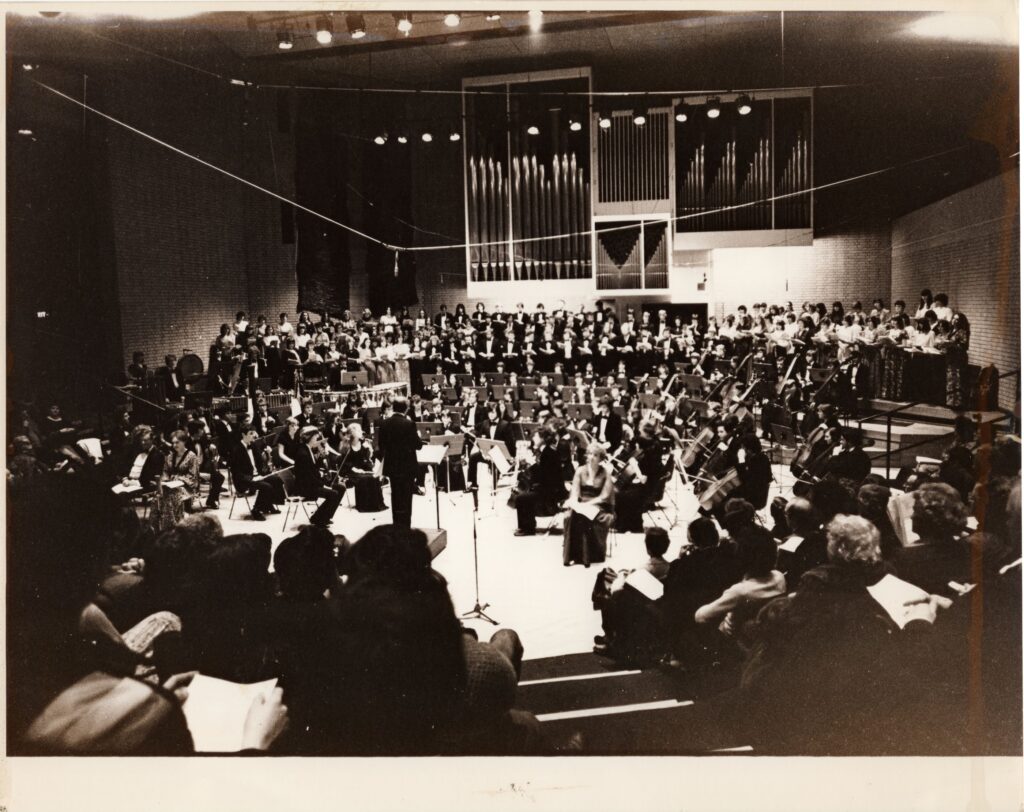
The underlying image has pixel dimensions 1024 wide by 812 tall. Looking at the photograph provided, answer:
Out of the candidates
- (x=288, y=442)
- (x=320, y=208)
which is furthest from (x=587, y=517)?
(x=320, y=208)

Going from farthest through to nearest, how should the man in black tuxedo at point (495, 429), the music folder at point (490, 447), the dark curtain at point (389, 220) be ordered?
the dark curtain at point (389, 220), the man in black tuxedo at point (495, 429), the music folder at point (490, 447)

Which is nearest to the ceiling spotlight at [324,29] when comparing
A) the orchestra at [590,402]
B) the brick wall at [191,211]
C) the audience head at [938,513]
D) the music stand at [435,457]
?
the brick wall at [191,211]

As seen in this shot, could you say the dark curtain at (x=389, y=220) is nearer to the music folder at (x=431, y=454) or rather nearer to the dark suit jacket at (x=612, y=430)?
the music folder at (x=431, y=454)

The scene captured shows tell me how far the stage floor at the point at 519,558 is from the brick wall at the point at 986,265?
4.72 ft

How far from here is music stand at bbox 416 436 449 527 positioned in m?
5.10

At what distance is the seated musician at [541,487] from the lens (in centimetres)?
498

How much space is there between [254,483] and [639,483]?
2747 millimetres

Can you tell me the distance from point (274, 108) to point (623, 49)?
2.58 metres

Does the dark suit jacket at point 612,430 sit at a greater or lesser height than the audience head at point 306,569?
greater

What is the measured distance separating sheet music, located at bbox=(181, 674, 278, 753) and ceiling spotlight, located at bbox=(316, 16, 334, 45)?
4274 millimetres

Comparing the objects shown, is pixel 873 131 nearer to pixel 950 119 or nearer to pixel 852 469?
pixel 950 119

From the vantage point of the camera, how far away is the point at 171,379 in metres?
5.26

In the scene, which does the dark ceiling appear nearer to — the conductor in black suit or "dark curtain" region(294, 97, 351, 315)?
"dark curtain" region(294, 97, 351, 315)
